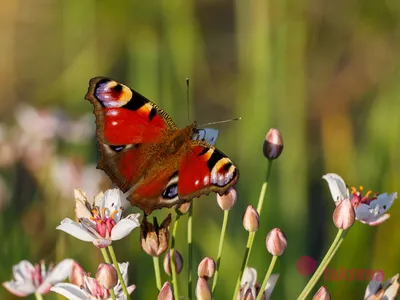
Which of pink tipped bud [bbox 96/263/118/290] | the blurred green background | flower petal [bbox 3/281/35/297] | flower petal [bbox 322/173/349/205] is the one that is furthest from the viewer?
the blurred green background

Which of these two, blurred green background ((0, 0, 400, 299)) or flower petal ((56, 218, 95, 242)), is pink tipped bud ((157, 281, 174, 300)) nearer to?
flower petal ((56, 218, 95, 242))

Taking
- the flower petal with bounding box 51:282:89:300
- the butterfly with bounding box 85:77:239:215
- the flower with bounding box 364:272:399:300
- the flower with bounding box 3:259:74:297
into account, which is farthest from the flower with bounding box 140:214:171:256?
the flower with bounding box 364:272:399:300

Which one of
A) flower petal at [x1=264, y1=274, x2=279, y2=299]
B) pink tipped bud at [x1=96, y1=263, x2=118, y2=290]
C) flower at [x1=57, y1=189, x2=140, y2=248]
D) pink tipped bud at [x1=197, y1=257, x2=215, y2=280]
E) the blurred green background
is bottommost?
the blurred green background

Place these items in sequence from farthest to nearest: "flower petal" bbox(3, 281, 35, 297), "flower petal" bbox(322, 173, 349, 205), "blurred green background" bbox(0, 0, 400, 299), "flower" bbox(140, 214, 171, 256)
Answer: "blurred green background" bbox(0, 0, 400, 299)
"flower petal" bbox(3, 281, 35, 297)
"flower petal" bbox(322, 173, 349, 205)
"flower" bbox(140, 214, 171, 256)

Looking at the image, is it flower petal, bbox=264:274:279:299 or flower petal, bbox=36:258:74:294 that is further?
flower petal, bbox=36:258:74:294

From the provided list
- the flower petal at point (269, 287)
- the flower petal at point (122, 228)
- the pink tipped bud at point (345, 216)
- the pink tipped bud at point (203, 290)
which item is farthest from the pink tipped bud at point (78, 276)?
the pink tipped bud at point (345, 216)

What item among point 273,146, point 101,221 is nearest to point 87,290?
point 101,221

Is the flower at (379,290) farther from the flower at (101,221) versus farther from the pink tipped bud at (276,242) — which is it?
the flower at (101,221)
